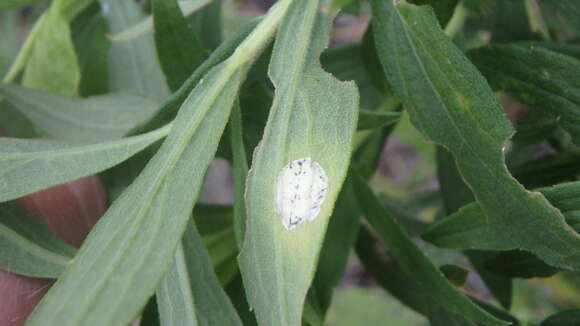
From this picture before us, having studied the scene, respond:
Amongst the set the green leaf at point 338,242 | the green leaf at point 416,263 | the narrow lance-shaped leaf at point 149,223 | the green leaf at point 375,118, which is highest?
the narrow lance-shaped leaf at point 149,223

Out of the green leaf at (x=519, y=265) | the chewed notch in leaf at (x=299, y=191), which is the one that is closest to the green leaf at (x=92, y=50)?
the chewed notch in leaf at (x=299, y=191)

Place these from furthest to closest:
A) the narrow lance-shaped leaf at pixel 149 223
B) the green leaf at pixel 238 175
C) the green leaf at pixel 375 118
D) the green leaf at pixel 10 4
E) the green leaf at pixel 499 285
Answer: the green leaf at pixel 499 285, the green leaf at pixel 10 4, the green leaf at pixel 375 118, the green leaf at pixel 238 175, the narrow lance-shaped leaf at pixel 149 223

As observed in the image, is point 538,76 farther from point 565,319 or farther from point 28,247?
point 28,247

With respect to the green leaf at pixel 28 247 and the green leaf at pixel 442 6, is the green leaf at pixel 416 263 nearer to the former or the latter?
the green leaf at pixel 442 6

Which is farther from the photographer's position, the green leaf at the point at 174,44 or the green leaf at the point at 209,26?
the green leaf at the point at 209,26

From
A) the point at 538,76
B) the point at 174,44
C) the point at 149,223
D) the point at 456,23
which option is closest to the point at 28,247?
the point at 149,223

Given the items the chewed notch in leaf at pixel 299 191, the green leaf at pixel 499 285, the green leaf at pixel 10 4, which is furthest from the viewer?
the green leaf at pixel 499 285

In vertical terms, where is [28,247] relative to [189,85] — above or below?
below

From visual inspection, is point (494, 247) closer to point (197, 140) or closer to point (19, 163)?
point (197, 140)
